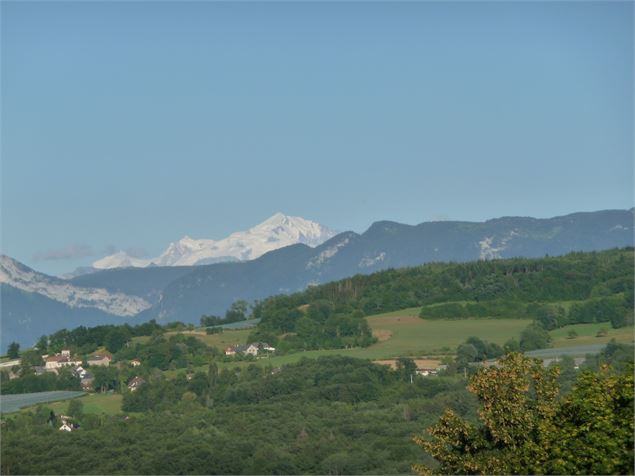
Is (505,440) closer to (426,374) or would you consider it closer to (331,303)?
(426,374)

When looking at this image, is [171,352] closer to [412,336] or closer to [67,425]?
[412,336]

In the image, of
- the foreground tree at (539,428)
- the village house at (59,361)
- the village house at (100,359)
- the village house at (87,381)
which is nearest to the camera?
the foreground tree at (539,428)

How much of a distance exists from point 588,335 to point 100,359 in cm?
6422

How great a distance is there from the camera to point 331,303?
611 ft

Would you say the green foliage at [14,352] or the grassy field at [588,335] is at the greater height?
the green foliage at [14,352]

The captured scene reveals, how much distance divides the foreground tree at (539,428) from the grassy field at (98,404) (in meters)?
92.9

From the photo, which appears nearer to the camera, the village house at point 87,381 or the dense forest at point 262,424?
the dense forest at point 262,424

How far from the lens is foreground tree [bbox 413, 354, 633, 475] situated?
31.0 metres

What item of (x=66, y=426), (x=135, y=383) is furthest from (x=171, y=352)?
(x=66, y=426)

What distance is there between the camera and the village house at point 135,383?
140 m

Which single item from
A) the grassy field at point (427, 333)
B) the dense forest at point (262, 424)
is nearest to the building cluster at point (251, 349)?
the grassy field at point (427, 333)

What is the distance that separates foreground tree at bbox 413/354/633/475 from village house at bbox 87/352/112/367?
427 feet

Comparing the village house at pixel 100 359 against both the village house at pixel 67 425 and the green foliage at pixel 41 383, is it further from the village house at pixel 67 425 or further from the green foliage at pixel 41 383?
the village house at pixel 67 425

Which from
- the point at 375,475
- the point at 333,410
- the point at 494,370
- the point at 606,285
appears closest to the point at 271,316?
the point at 606,285
